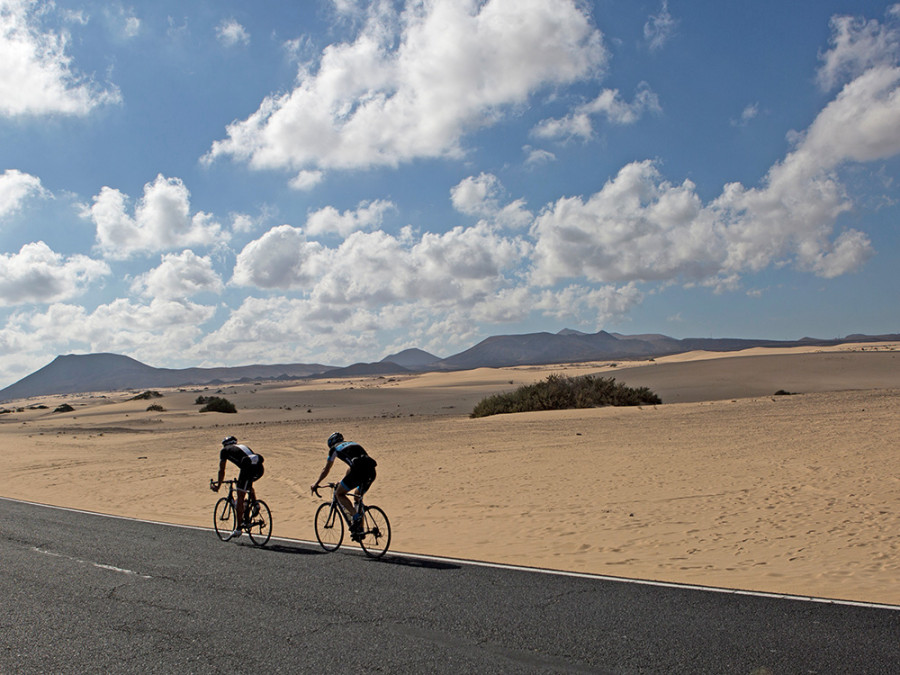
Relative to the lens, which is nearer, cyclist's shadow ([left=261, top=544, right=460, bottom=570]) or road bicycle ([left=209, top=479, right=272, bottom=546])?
cyclist's shadow ([left=261, top=544, right=460, bottom=570])

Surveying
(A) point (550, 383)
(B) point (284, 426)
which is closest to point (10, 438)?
(B) point (284, 426)

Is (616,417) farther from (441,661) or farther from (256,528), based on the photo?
(441,661)

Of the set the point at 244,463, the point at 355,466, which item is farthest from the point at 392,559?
the point at 244,463

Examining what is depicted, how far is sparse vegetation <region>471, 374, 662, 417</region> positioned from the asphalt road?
28595 millimetres

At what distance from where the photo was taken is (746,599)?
7191mm

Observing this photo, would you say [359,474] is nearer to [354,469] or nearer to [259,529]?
[354,469]

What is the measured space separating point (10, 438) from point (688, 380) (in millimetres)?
47308

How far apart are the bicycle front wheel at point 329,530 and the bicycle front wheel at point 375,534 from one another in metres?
0.63

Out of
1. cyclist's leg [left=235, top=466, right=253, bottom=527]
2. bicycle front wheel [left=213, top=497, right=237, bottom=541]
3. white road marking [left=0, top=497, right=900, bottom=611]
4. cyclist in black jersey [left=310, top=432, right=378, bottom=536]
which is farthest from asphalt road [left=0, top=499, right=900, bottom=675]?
bicycle front wheel [left=213, top=497, right=237, bottom=541]

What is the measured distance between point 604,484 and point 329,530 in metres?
7.81

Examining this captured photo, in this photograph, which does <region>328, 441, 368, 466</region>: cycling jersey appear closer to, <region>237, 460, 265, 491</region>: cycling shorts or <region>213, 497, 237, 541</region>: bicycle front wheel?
<region>237, 460, 265, 491</region>: cycling shorts

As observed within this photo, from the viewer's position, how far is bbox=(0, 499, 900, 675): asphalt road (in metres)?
5.67

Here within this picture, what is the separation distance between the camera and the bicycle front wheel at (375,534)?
383 inches

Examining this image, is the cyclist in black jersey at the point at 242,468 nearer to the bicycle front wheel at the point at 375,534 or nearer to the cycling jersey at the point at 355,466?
the cycling jersey at the point at 355,466
